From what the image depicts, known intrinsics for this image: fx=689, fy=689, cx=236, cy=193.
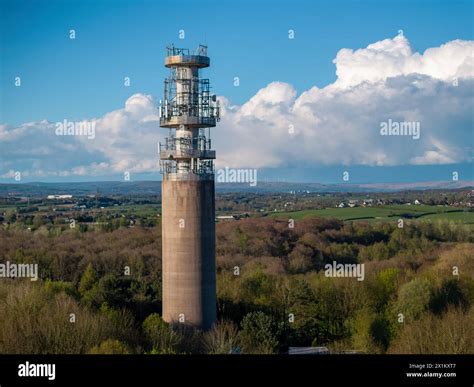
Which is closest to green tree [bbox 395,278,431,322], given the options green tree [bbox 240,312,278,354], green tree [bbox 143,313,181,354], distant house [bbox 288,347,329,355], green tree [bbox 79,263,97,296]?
distant house [bbox 288,347,329,355]

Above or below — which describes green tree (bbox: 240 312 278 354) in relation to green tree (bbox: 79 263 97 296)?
below

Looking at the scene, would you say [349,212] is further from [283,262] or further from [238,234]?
[283,262]

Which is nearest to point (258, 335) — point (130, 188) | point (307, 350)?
point (307, 350)

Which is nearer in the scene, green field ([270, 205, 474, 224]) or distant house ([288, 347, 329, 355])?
distant house ([288, 347, 329, 355])

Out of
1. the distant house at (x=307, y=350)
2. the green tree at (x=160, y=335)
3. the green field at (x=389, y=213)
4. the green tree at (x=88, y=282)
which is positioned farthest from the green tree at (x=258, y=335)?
the green field at (x=389, y=213)

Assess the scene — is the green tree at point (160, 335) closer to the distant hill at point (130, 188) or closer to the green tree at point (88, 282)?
the green tree at point (88, 282)

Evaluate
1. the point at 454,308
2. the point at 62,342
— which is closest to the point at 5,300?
the point at 62,342

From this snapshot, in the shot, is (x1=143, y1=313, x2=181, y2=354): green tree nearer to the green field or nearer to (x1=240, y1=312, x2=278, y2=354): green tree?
(x1=240, y1=312, x2=278, y2=354): green tree
